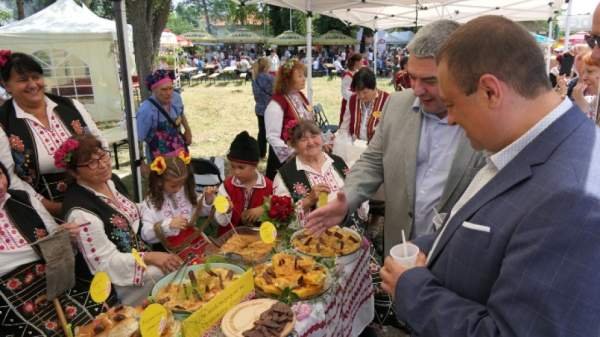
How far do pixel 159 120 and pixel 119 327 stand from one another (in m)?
3.63

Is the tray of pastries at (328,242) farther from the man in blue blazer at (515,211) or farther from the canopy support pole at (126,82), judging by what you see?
the canopy support pole at (126,82)

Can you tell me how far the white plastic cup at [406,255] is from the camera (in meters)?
1.37

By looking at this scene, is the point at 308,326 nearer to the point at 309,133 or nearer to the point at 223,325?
the point at 223,325

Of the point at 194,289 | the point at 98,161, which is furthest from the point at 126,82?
the point at 194,289

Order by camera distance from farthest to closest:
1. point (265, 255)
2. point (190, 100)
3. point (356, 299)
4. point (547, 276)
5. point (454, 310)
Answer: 1. point (190, 100)
2. point (356, 299)
3. point (265, 255)
4. point (454, 310)
5. point (547, 276)

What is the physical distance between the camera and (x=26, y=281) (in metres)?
2.27

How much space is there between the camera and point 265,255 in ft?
7.58

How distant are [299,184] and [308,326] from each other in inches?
64.5

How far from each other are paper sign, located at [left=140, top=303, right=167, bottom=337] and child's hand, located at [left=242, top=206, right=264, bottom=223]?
171 cm

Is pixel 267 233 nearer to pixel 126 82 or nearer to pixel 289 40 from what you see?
pixel 126 82

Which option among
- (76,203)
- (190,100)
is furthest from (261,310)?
(190,100)

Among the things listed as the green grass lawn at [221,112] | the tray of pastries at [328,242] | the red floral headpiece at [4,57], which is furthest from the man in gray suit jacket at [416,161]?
the green grass lawn at [221,112]

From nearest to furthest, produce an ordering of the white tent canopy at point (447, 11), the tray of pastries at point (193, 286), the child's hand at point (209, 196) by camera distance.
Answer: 1. the tray of pastries at point (193, 286)
2. the child's hand at point (209, 196)
3. the white tent canopy at point (447, 11)

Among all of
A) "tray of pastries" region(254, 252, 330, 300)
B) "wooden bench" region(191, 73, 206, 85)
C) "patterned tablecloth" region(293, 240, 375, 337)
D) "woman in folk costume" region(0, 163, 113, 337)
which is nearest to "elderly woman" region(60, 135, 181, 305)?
"woman in folk costume" region(0, 163, 113, 337)
